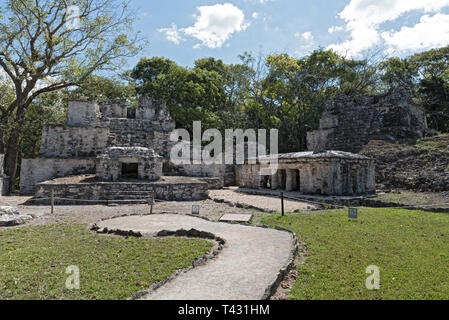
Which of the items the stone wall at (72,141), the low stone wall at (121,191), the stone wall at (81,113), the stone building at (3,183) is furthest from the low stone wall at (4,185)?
the stone wall at (81,113)

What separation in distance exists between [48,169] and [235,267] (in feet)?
50.4

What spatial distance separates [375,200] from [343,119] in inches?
464

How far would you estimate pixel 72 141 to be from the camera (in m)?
17.0

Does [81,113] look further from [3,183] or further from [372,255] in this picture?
[372,255]

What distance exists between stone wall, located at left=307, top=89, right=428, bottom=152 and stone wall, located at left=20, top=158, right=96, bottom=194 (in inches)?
665

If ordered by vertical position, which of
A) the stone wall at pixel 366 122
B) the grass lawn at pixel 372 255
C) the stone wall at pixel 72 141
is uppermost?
the stone wall at pixel 366 122

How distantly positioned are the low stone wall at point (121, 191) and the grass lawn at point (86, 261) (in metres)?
5.16

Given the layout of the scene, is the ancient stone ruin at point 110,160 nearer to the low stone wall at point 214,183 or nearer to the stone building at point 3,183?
the low stone wall at point 214,183

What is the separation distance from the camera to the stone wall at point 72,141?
16.6m

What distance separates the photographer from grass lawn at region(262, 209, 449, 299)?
376cm

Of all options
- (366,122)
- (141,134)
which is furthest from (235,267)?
(366,122)
